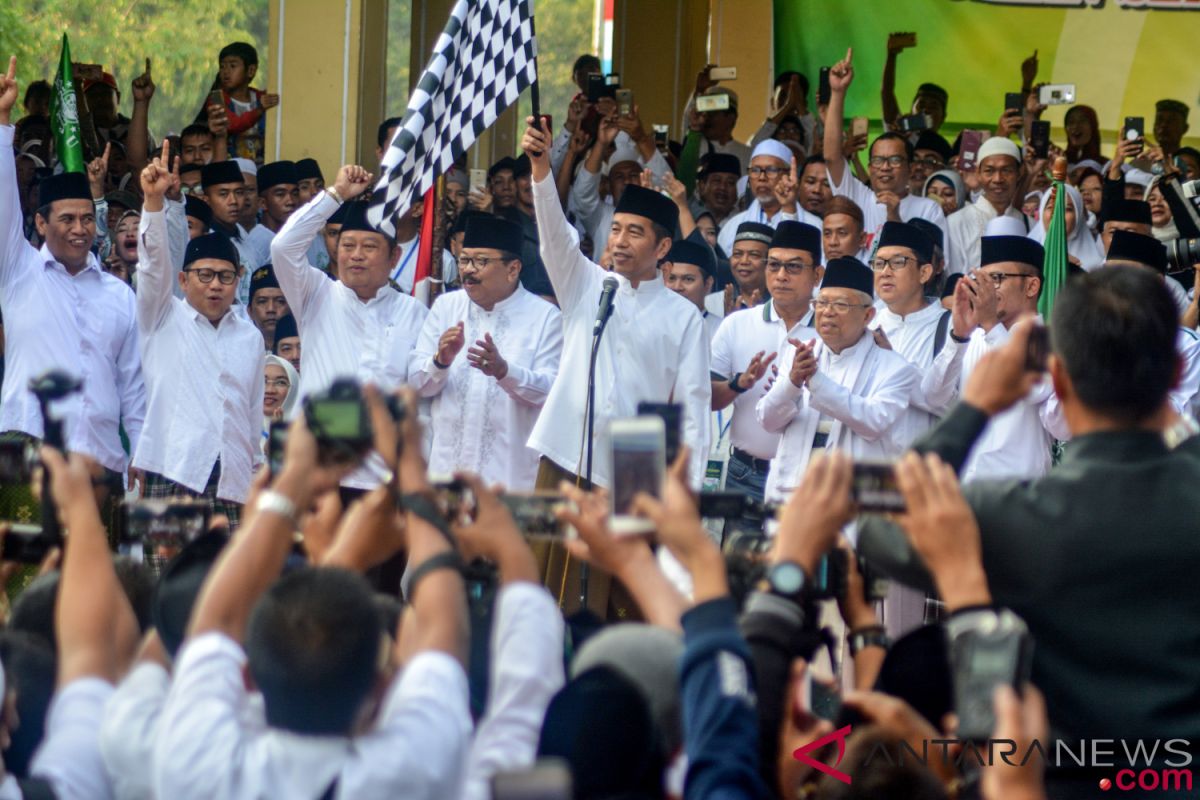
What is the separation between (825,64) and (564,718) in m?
9.99

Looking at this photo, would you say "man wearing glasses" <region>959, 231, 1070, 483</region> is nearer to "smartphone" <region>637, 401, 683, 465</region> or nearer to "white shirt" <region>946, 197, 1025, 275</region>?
"white shirt" <region>946, 197, 1025, 275</region>

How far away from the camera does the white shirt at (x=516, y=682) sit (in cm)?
262

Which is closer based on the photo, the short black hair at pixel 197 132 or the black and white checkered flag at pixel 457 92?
the black and white checkered flag at pixel 457 92

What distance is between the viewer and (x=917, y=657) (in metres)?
2.63

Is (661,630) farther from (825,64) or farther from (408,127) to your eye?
(825,64)

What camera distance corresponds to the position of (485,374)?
7008 mm

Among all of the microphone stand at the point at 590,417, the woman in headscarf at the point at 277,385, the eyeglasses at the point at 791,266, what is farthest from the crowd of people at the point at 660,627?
the woman in headscarf at the point at 277,385

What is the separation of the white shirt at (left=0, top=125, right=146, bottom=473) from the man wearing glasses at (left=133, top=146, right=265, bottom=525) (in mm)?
147

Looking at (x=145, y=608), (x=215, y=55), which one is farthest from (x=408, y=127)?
(x=215, y=55)

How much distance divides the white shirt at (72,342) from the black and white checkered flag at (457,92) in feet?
4.48

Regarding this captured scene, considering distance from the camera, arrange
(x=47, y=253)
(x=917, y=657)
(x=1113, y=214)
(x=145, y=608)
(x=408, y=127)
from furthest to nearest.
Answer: (x=1113, y=214)
(x=47, y=253)
(x=408, y=127)
(x=145, y=608)
(x=917, y=657)

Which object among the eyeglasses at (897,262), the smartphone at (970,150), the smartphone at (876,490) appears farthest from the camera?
the smartphone at (970,150)

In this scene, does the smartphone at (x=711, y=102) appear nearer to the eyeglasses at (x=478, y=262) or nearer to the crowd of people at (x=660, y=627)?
the eyeglasses at (x=478, y=262)

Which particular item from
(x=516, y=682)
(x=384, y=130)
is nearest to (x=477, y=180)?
(x=384, y=130)
